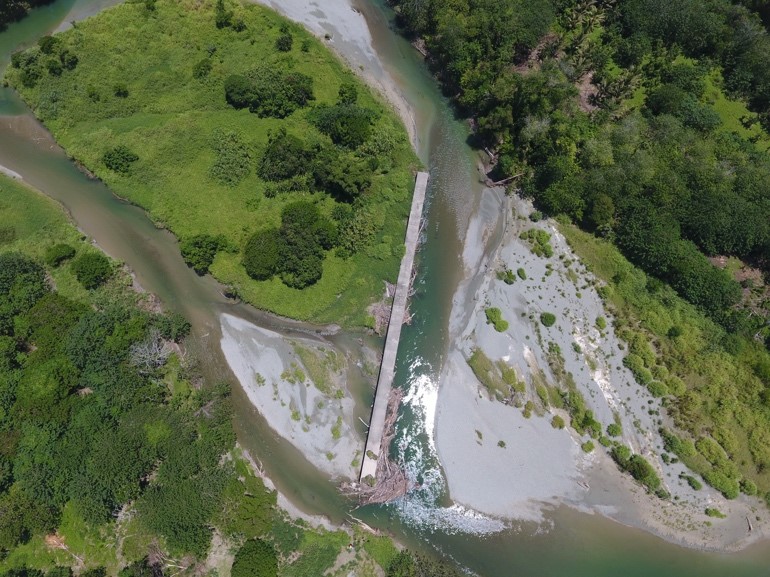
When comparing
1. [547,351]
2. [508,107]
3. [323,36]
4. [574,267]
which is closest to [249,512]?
[547,351]

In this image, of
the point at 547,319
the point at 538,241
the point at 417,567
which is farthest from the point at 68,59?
the point at 417,567

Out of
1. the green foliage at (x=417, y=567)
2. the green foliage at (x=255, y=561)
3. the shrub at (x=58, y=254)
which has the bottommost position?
the green foliage at (x=255, y=561)

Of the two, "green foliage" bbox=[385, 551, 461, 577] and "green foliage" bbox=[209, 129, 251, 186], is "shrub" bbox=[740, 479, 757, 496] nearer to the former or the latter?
"green foliage" bbox=[385, 551, 461, 577]

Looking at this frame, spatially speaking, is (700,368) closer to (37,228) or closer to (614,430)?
(614,430)

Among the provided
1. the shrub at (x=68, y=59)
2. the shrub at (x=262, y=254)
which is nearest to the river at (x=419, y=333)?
the shrub at (x=262, y=254)

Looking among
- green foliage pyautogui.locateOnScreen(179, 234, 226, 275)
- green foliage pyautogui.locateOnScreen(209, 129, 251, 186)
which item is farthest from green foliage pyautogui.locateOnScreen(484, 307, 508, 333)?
green foliage pyautogui.locateOnScreen(209, 129, 251, 186)

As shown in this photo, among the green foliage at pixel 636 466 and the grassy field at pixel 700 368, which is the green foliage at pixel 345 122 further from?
the green foliage at pixel 636 466
